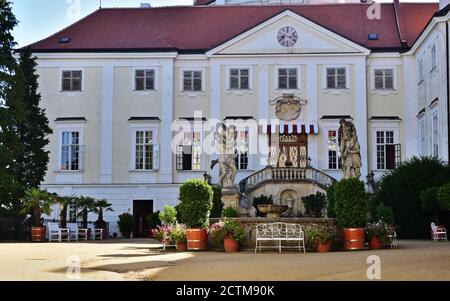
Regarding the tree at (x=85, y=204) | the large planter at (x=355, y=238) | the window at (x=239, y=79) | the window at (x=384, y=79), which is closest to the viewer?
the large planter at (x=355, y=238)

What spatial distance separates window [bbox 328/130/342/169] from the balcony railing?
187 centimetres

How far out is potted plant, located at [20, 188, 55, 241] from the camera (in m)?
28.0

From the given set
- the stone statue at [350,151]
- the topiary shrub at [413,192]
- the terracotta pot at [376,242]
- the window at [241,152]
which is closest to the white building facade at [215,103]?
the window at [241,152]

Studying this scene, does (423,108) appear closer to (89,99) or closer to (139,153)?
(139,153)

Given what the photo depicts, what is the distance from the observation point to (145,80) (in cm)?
3922

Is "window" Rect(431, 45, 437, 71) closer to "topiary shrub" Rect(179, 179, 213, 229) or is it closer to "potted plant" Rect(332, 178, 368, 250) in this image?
"potted plant" Rect(332, 178, 368, 250)

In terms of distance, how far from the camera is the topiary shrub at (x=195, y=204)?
19.8m

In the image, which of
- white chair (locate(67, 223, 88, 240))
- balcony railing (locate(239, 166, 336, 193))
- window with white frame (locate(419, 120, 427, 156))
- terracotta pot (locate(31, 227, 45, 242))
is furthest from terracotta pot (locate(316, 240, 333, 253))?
window with white frame (locate(419, 120, 427, 156))

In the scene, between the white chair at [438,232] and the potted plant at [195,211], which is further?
the white chair at [438,232]

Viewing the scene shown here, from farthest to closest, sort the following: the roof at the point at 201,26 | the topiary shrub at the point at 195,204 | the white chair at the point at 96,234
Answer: the roof at the point at 201,26 → the white chair at the point at 96,234 → the topiary shrub at the point at 195,204

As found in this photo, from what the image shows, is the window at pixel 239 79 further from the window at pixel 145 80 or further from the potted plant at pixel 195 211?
the potted plant at pixel 195 211

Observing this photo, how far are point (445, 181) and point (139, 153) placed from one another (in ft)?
55.5

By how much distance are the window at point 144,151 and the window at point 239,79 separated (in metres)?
5.01

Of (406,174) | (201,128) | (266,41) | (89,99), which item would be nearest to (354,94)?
(266,41)
